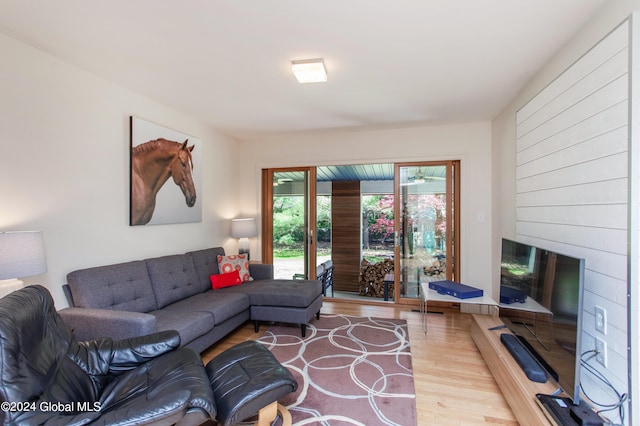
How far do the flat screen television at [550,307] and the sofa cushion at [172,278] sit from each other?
304 cm

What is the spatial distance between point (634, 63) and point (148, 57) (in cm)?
297

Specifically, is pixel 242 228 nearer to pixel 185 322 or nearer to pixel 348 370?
pixel 185 322

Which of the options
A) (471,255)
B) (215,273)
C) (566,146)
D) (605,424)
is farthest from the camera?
(471,255)

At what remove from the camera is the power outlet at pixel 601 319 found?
159 cm

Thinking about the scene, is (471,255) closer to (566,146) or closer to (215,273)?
(566,146)

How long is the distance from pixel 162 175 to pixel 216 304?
1.53 metres

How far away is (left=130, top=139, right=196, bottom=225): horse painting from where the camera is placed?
9.62 ft

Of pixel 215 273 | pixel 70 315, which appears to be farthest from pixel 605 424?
pixel 215 273

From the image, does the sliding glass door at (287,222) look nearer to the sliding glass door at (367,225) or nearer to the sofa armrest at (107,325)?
the sliding glass door at (367,225)

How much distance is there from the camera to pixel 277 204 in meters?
4.92

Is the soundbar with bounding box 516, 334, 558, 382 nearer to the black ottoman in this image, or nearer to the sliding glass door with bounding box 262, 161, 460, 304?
the black ottoman

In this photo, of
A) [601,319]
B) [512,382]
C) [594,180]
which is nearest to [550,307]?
[601,319]

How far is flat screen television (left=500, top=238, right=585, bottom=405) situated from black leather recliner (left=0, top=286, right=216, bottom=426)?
1.89 m

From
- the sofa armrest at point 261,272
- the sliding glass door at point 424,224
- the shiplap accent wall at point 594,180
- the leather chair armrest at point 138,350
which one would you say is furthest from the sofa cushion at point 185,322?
the sliding glass door at point 424,224
